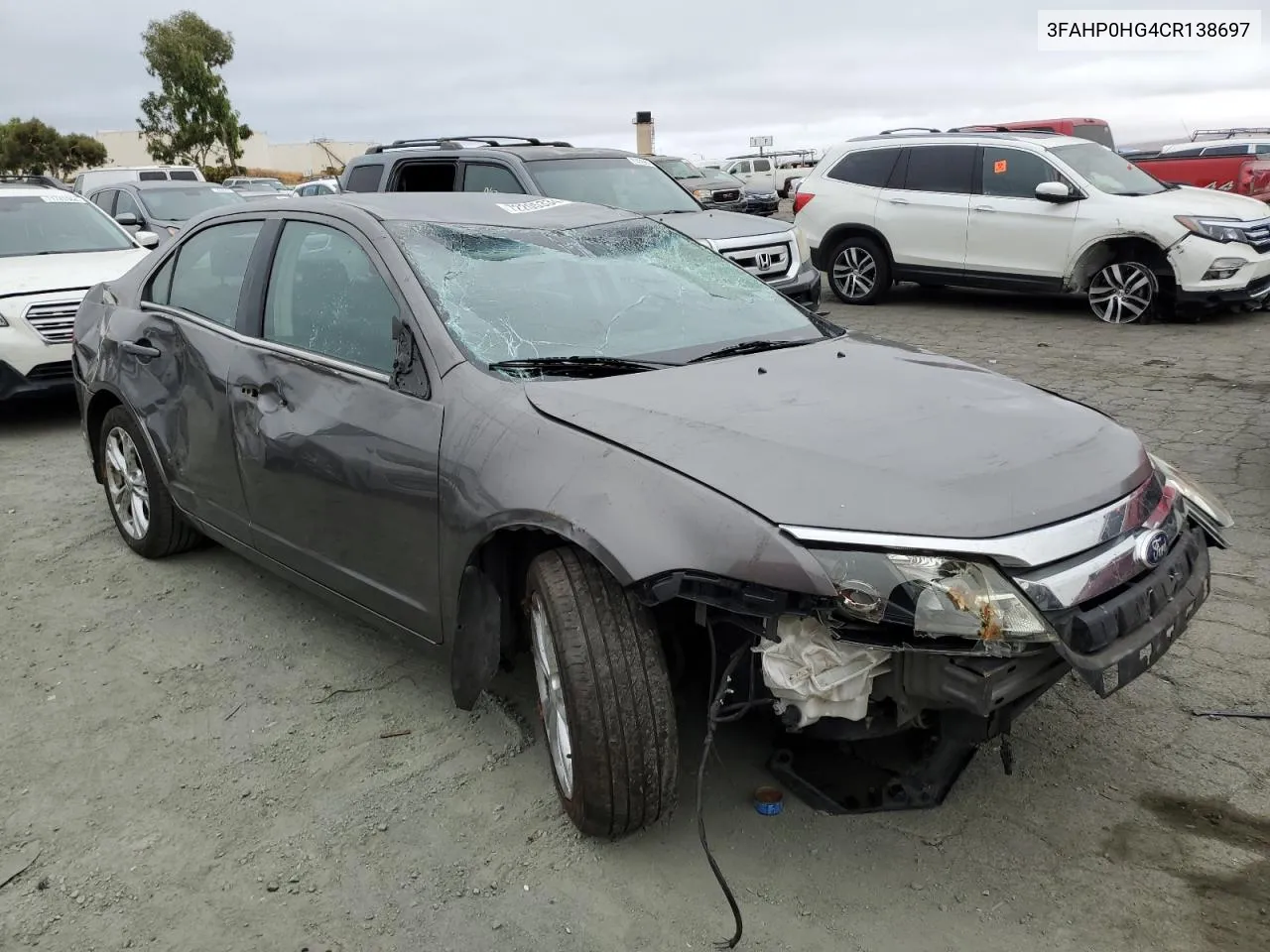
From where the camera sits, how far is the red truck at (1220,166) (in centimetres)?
1545

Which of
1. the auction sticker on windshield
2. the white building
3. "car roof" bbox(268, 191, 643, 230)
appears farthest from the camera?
the white building

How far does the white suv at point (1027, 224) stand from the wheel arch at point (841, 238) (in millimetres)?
16

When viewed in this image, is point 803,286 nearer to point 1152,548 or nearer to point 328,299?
point 328,299

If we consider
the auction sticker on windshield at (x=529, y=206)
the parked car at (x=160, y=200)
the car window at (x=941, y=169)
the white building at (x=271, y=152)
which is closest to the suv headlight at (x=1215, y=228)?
the car window at (x=941, y=169)

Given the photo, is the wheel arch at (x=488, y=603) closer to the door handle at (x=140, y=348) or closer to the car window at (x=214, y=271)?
the car window at (x=214, y=271)

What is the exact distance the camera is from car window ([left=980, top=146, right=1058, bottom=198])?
10391mm

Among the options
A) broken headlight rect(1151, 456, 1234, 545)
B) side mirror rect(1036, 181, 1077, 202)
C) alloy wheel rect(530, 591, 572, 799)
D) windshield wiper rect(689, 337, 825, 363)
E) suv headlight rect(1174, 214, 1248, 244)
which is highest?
side mirror rect(1036, 181, 1077, 202)

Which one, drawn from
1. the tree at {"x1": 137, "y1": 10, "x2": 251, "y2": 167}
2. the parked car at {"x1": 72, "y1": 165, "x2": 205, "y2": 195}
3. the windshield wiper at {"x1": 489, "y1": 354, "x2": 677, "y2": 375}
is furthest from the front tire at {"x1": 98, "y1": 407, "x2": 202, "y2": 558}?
the tree at {"x1": 137, "y1": 10, "x2": 251, "y2": 167}

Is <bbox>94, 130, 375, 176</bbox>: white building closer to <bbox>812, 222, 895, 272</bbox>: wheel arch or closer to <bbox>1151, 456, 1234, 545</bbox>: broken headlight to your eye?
<bbox>812, 222, 895, 272</bbox>: wheel arch

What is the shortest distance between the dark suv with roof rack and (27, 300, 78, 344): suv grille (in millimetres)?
2972

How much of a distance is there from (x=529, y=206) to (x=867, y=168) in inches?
339

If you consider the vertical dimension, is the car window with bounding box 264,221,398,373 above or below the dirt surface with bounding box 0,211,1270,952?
above

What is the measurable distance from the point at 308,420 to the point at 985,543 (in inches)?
85.1

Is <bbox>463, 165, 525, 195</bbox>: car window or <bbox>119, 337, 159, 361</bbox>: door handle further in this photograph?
<bbox>463, 165, 525, 195</bbox>: car window
